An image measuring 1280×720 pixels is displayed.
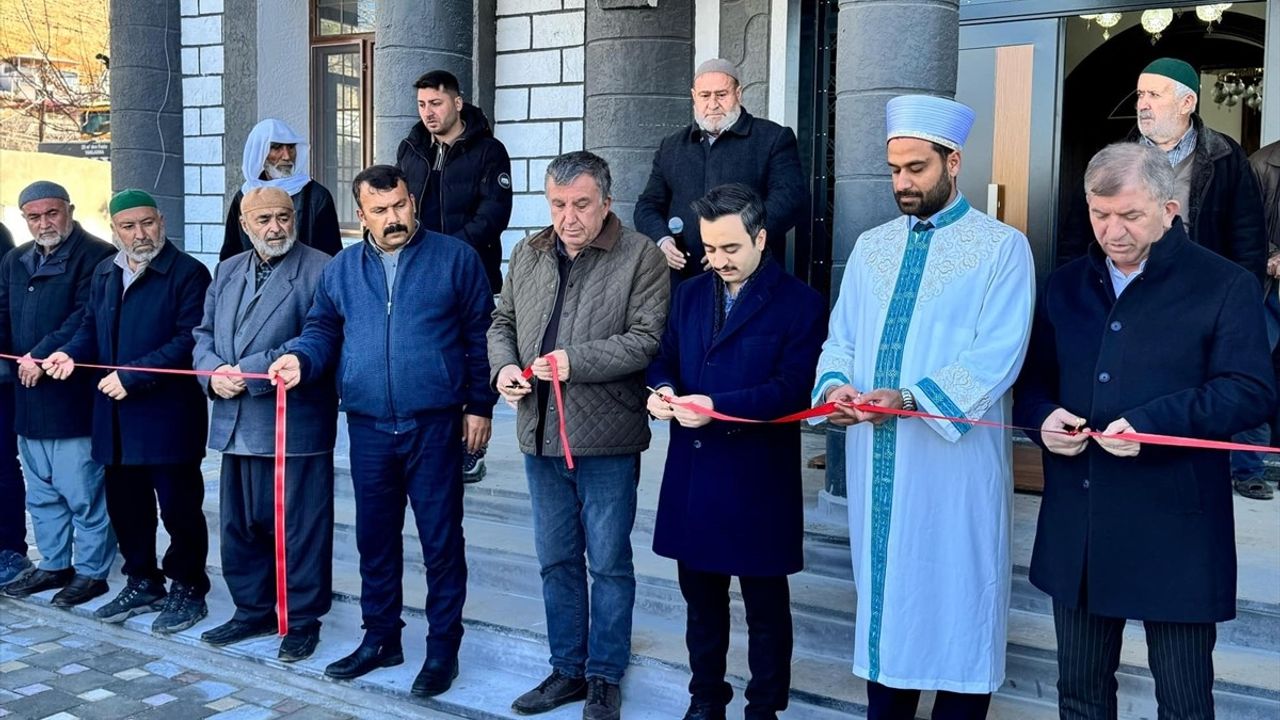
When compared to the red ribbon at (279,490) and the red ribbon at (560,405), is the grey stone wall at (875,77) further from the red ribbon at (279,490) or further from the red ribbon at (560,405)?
the red ribbon at (279,490)

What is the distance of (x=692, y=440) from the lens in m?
3.98

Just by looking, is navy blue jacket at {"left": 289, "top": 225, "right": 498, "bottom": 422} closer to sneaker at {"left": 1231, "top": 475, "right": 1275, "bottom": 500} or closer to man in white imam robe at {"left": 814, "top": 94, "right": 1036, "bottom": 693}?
man in white imam robe at {"left": 814, "top": 94, "right": 1036, "bottom": 693}

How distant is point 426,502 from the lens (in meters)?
4.71

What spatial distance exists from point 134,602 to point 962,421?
13.3 ft

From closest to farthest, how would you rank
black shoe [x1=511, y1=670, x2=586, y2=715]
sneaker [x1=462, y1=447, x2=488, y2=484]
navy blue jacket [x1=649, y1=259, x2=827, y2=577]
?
navy blue jacket [x1=649, y1=259, x2=827, y2=577] < black shoe [x1=511, y1=670, x2=586, y2=715] < sneaker [x1=462, y1=447, x2=488, y2=484]

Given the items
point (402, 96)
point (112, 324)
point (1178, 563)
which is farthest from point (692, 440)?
point (402, 96)

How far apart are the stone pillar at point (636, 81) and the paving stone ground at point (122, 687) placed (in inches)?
172

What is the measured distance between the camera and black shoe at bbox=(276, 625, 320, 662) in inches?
201

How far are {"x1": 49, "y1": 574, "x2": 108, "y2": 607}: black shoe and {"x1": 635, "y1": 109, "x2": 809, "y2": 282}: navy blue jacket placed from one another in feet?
10.1

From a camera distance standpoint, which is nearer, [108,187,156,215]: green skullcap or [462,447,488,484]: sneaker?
[108,187,156,215]: green skullcap

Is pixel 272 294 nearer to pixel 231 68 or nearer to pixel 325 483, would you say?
pixel 325 483

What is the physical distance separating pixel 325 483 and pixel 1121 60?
801 cm

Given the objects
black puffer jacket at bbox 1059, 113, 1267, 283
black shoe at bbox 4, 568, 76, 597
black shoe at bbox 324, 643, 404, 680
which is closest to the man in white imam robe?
black puffer jacket at bbox 1059, 113, 1267, 283

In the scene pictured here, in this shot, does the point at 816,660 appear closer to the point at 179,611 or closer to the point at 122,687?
the point at 122,687
